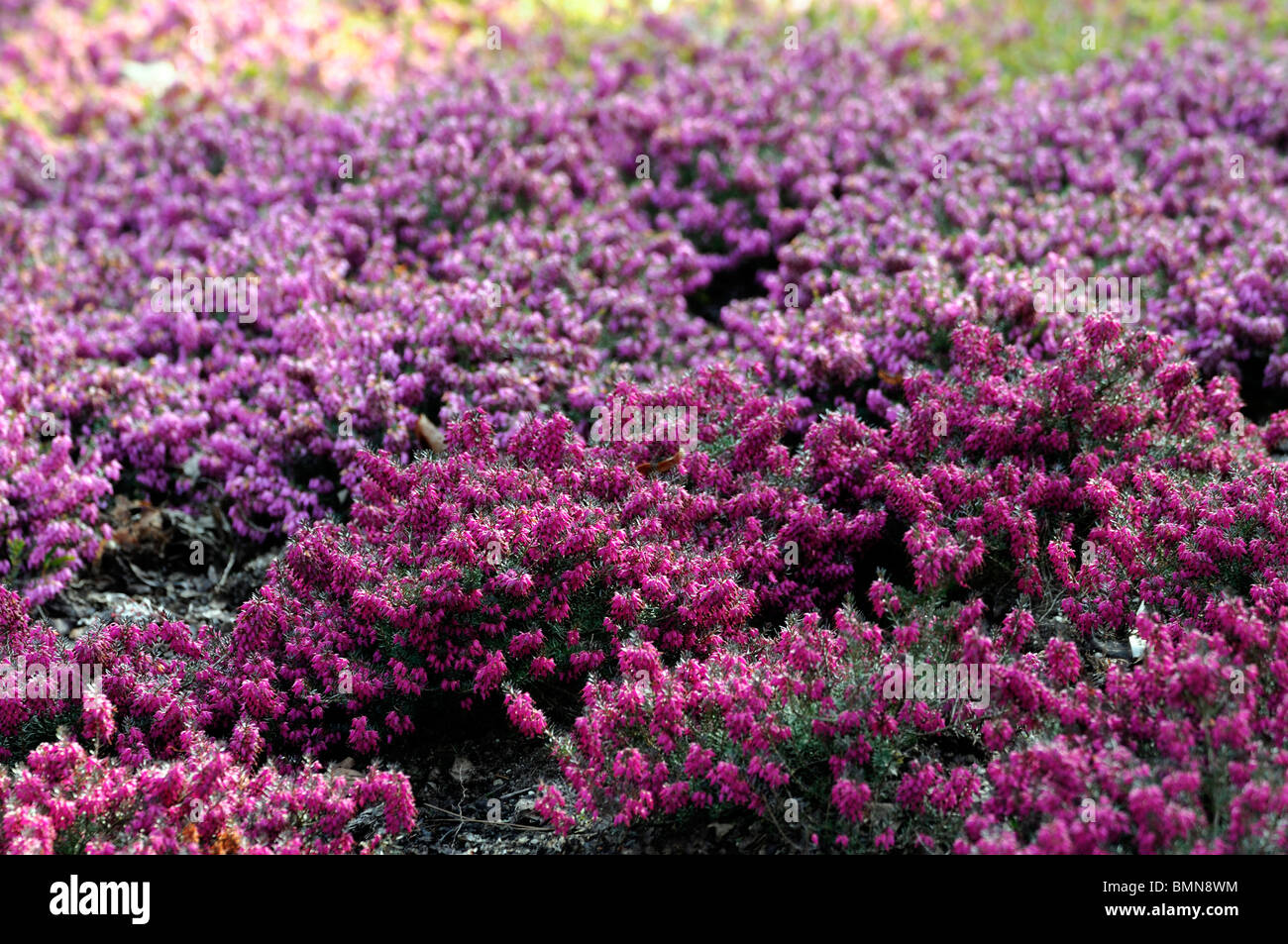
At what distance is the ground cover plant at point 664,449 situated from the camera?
Result: 4.15 metres

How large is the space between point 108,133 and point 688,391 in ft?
22.9

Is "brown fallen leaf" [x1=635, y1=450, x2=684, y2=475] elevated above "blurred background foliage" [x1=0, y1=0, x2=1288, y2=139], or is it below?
below

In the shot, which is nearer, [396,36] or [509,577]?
[509,577]

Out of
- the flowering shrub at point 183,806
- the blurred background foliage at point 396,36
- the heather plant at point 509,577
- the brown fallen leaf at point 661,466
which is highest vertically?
the blurred background foliage at point 396,36

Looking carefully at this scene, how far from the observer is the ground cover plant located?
13.6ft

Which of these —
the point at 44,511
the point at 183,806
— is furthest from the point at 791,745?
the point at 44,511

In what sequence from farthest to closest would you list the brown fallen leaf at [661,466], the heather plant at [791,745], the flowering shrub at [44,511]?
the flowering shrub at [44,511], the brown fallen leaf at [661,466], the heather plant at [791,745]

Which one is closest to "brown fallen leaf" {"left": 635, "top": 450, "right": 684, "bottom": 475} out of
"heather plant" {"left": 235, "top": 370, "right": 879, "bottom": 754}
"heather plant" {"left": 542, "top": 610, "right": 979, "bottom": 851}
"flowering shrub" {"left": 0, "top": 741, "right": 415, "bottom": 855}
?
"heather plant" {"left": 235, "top": 370, "right": 879, "bottom": 754}

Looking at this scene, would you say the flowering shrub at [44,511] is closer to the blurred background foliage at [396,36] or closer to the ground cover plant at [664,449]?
the ground cover plant at [664,449]

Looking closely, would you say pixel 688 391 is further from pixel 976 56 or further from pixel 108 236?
pixel 976 56

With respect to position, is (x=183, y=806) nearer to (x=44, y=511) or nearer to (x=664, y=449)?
(x=44, y=511)

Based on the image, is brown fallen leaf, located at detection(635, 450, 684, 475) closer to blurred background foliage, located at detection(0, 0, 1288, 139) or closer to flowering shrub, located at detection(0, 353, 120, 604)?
flowering shrub, located at detection(0, 353, 120, 604)

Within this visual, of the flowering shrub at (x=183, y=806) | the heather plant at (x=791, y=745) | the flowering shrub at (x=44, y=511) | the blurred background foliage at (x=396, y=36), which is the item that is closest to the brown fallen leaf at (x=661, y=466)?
the heather plant at (x=791, y=745)

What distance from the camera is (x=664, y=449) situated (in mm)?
5785
